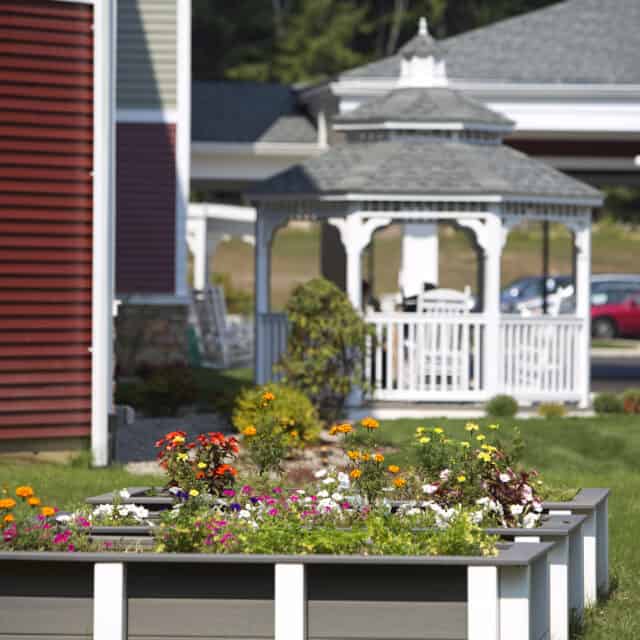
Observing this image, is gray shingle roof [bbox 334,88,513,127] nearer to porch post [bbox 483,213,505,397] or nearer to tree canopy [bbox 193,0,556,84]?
porch post [bbox 483,213,505,397]

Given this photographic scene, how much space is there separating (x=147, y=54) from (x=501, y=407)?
27.4ft

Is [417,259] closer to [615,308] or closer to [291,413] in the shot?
[291,413]

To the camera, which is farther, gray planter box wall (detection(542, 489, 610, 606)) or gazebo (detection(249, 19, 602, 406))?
gazebo (detection(249, 19, 602, 406))

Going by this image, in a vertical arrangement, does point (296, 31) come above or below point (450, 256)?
above

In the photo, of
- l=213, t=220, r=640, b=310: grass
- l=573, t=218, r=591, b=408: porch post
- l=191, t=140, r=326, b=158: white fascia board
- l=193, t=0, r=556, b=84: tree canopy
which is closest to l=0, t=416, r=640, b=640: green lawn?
l=573, t=218, r=591, b=408: porch post

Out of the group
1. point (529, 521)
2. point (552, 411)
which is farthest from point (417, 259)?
point (529, 521)

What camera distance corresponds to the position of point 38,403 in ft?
46.5

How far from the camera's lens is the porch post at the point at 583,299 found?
20.5 metres

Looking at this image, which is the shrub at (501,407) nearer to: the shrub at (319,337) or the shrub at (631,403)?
the shrub at (631,403)

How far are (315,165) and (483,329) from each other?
307cm

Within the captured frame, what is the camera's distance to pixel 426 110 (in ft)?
68.4

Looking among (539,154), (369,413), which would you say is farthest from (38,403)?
(539,154)

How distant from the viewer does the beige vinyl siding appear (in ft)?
79.2

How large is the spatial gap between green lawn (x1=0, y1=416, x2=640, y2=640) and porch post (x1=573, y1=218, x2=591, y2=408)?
1330 mm
